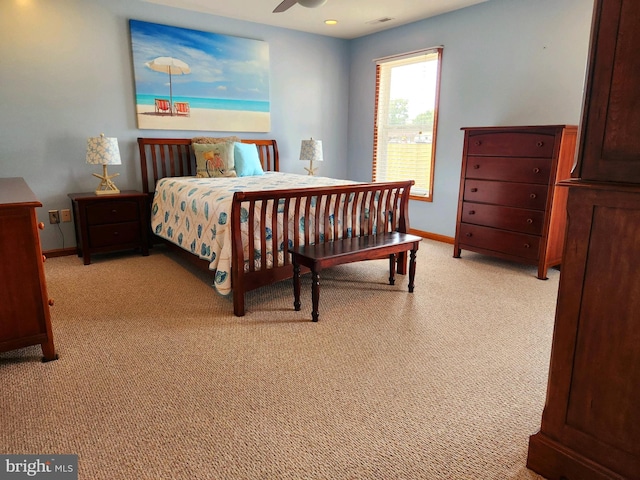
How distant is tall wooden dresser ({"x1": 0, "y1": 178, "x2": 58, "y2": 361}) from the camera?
1980 mm

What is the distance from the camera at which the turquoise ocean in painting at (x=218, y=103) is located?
430 centimetres

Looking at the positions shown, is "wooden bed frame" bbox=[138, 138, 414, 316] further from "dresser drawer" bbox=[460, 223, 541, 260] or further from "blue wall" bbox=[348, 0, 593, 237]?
"blue wall" bbox=[348, 0, 593, 237]

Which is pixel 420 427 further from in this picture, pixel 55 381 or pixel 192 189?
pixel 192 189

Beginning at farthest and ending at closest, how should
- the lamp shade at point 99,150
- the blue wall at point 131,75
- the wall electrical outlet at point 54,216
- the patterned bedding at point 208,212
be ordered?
the wall electrical outlet at point 54,216
the lamp shade at point 99,150
the blue wall at point 131,75
the patterned bedding at point 208,212

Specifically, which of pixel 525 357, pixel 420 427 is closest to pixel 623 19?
pixel 420 427

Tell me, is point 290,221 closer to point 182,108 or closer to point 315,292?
point 315,292

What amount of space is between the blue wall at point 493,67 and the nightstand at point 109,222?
309cm

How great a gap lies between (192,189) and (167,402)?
81.4 inches

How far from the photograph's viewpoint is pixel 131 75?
4.20 m

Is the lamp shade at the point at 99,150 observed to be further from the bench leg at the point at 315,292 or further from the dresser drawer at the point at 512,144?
the dresser drawer at the point at 512,144

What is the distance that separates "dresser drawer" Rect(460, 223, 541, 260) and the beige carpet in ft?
1.73

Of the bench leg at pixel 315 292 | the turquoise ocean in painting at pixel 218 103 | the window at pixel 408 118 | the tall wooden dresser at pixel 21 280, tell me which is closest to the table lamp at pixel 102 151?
the turquoise ocean in painting at pixel 218 103

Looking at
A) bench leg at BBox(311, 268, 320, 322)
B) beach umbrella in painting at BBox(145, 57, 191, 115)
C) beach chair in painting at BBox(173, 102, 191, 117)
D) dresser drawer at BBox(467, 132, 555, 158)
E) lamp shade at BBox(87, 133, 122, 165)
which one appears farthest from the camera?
beach chair in painting at BBox(173, 102, 191, 117)

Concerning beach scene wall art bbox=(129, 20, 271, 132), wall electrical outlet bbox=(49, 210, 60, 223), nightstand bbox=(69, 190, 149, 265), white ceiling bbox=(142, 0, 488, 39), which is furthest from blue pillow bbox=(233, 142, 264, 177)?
wall electrical outlet bbox=(49, 210, 60, 223)
